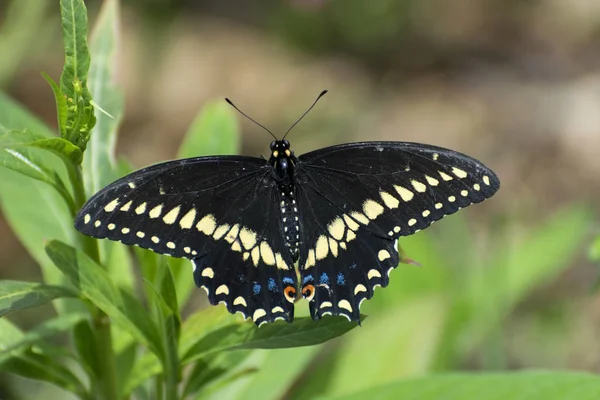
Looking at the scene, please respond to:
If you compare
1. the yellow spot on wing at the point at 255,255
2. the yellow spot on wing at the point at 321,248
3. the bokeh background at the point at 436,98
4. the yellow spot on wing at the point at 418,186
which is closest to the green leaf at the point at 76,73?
the yellow spot on wing at the point at 255,255

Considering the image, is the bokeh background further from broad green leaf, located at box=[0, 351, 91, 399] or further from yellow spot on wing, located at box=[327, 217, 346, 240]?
broad green leaf, located at box=[0, 351, 91, 399]

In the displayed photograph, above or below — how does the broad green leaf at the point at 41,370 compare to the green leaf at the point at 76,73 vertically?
below

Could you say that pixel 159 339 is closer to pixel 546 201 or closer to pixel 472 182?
pixel 472 182

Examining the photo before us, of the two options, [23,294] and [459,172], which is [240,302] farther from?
[459,172]

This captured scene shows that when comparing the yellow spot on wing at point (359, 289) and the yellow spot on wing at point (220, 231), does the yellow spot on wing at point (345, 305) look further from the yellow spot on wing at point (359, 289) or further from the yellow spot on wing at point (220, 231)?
the yellow spot on wing at point (220, 231)

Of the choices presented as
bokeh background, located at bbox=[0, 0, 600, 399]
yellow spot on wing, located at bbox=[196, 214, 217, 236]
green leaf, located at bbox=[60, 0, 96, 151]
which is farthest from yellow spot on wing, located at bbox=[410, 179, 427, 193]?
bokeh background, located at bbox=[0, 0, 600, 399]

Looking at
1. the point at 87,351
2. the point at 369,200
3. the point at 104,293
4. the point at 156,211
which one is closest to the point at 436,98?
the point at 369,200
